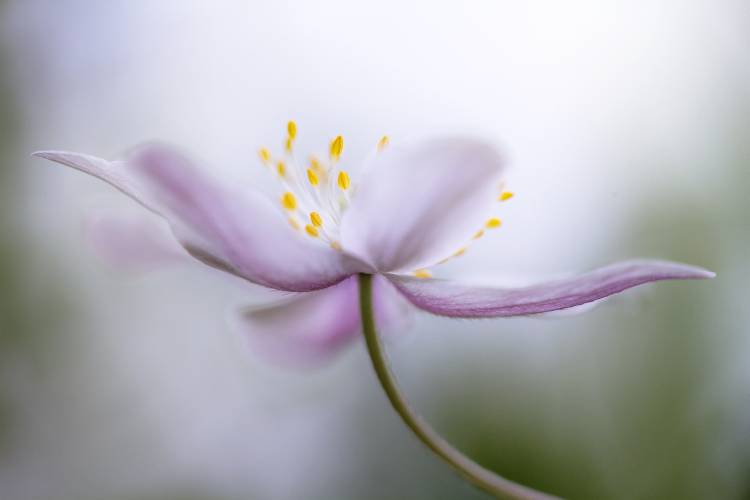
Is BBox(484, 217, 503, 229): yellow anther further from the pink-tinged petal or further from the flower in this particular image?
the pink-tinged petal

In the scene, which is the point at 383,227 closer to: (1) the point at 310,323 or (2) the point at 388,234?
(2) the point at 388,234

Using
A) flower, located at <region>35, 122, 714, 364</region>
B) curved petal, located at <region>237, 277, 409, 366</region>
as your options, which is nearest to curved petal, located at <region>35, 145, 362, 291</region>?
flower, located at <region>35, 122, 714, 364</region>

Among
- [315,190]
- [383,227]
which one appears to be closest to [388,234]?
[383,227]

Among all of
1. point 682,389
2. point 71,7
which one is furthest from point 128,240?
point 71,7

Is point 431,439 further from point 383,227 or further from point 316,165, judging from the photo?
point 316,165

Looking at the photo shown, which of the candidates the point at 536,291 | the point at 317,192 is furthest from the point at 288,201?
the point at 536,291

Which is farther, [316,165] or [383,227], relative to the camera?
[316,165]

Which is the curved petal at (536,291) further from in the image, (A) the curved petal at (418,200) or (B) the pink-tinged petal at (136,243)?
(B) the pink-tinged petal at (136,243)
